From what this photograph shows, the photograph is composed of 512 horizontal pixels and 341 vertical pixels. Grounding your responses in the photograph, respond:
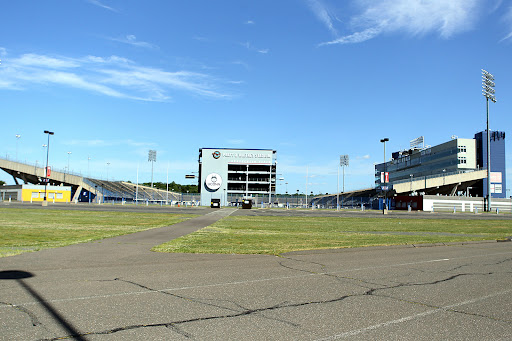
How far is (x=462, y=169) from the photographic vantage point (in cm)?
10362

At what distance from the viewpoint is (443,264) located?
11766 mm

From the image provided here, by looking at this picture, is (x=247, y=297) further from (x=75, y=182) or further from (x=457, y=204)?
(x=75, y=182)

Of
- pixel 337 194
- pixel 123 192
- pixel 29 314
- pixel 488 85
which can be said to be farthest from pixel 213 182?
pixel 29 314

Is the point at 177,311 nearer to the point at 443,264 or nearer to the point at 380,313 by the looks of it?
the point at 380,313

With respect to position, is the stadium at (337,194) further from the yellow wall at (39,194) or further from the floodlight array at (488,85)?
the floodlight array at (488,85)

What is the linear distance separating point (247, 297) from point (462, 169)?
360ft

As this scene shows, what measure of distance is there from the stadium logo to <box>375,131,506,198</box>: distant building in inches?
1777

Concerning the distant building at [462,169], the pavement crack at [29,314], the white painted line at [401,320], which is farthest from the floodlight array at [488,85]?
the pavement crack at [29,314]

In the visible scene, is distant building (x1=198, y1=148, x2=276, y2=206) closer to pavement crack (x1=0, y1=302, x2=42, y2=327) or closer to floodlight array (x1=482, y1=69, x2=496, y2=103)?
floodlight array (x1=482, y1=69, x2=496, y2=103)

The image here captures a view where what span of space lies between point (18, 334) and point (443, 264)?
10748 millimetres

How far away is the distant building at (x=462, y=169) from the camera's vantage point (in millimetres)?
96188

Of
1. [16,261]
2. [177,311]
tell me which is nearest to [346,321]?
[177,311]

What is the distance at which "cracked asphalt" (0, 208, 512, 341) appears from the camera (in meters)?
5.36

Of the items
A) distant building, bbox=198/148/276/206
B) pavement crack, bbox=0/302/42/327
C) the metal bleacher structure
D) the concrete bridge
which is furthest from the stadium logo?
pavement crack, bbox=0/302/42/327
